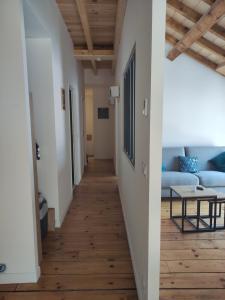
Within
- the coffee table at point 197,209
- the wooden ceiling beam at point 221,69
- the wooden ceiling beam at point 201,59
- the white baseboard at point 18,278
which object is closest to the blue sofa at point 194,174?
the coffee table at point 197,209

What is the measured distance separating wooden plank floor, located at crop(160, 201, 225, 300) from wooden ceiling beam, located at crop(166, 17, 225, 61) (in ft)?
9.86

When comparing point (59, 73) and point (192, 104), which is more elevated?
point (59, 73)

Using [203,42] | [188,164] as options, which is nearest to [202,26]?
[203,42]

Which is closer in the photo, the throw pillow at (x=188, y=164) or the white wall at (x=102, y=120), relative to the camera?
the throw pillow at (x=188, y=164)

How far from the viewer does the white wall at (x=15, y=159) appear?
179cm

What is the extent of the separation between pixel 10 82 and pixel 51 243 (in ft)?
6.05

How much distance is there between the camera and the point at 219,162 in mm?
4430

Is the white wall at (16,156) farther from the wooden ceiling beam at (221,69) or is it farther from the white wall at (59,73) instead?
the wooden ceiling beam at (221,69)

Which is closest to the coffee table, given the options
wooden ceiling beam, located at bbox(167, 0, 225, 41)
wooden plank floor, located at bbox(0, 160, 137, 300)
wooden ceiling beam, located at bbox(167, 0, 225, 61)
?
wooden plank floor, located at bbox(0, 160, 137, 300)

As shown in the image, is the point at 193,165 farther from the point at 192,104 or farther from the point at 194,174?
the point at 192,104

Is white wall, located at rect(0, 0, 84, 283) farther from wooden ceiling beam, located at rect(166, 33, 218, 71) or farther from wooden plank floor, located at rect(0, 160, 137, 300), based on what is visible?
wooden ceiling beam, located at rect(166, 33, 218, 71)

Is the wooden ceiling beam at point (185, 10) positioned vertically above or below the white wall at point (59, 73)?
above

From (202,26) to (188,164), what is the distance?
7.66 ft

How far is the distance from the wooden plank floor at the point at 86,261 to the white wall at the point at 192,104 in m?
2.23
